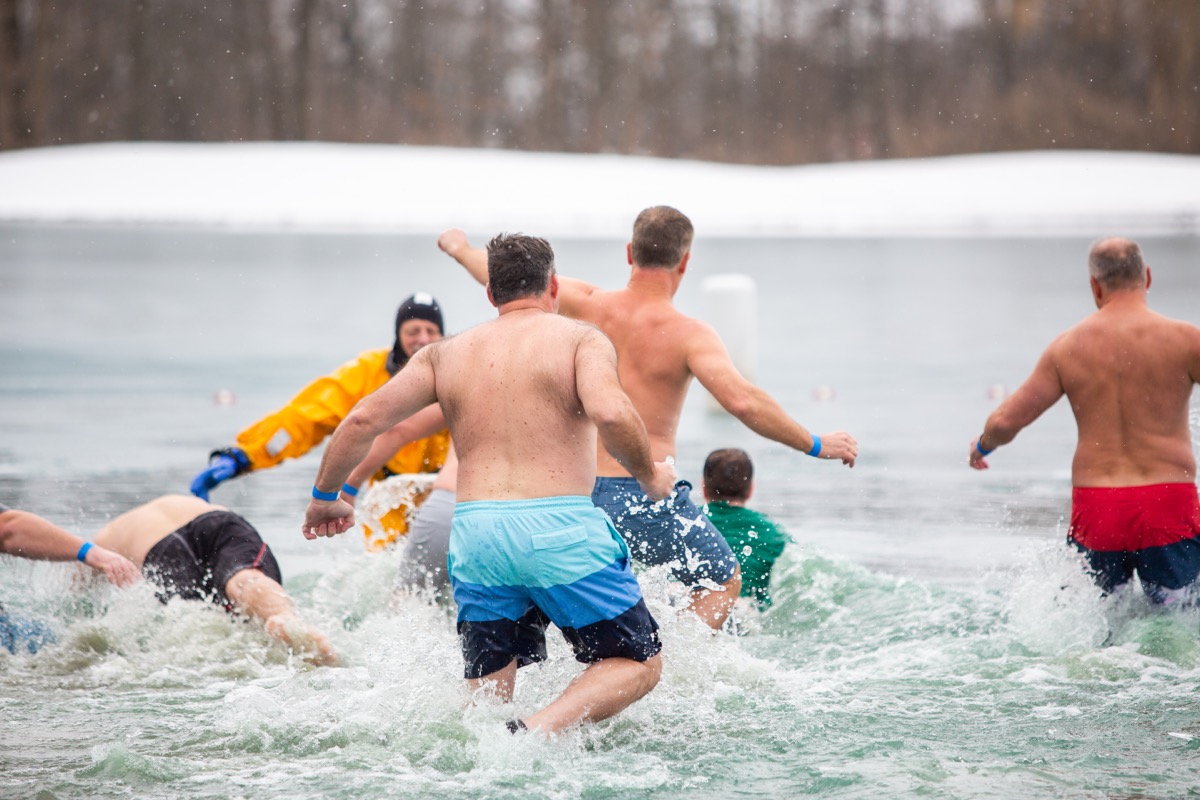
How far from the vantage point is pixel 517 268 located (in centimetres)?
402

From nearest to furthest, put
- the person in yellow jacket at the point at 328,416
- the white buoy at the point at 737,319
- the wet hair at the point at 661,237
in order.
Result: the wet hair at the point at 661,237
the person in yellow jacket at the point at 328,416
the white buoy at the point at 737,319

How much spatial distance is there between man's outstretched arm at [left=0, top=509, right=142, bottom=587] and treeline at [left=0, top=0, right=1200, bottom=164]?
78.8 feet

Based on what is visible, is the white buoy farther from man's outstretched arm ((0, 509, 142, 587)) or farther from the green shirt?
man's outstretched arm ((0, 509, 142, 587))

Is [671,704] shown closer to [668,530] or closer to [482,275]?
[668,530]

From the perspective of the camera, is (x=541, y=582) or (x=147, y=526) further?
(x=147, y=526)

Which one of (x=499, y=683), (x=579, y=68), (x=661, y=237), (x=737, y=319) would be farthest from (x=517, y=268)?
(x=579, y=68)

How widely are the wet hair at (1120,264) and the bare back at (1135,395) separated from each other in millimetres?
113

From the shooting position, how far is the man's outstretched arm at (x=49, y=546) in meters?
4.89

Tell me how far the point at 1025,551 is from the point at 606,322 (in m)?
2.30

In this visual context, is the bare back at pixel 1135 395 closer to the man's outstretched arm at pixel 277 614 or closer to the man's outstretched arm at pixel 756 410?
the man's outstretched arm at pixel 756 410

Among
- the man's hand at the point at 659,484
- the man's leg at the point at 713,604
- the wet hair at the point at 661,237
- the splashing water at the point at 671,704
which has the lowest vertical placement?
the splashing water at the point at 671,704

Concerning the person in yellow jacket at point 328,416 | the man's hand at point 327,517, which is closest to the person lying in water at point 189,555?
the person in yellow jacket at point 328,416

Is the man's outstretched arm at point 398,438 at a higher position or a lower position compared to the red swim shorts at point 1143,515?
higher

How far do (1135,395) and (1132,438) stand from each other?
152 mm
